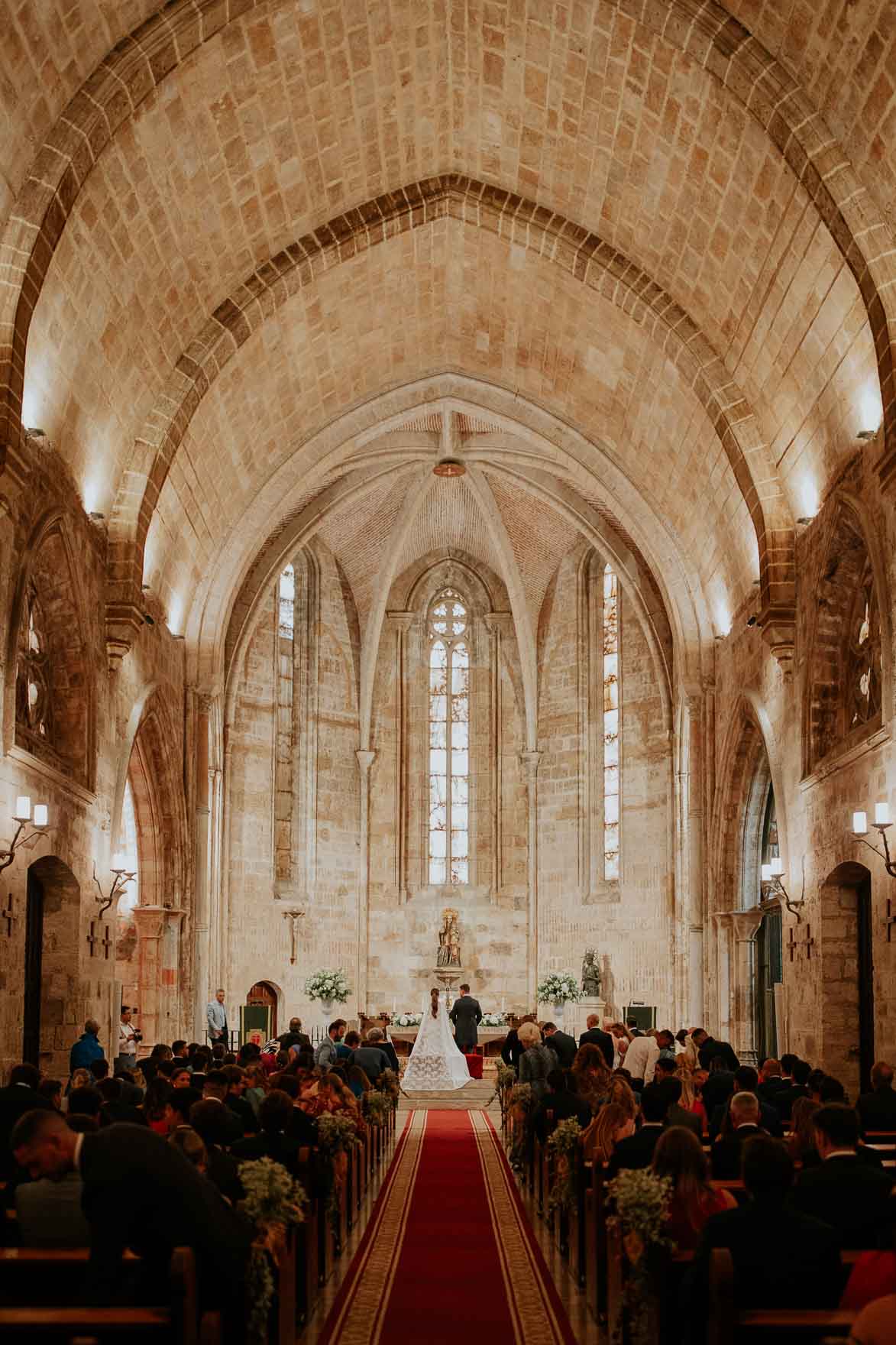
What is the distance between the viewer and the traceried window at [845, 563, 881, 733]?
621 inches

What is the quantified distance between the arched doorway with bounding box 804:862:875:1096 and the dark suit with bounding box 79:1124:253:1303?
12565 millimetres

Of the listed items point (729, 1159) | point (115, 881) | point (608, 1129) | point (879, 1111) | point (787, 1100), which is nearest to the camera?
point (729, 1159)

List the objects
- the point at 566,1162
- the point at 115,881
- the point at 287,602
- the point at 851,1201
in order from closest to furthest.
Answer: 1. the point at 851,1201
2. the point at 566,1162
3. the point at 115,881
4. the point at 287,602

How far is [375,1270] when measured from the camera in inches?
368

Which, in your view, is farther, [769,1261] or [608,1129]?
[608,1129]

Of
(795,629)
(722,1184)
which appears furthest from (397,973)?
(722,1184)

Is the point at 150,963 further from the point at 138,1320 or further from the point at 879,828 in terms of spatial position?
the point at 138,1320

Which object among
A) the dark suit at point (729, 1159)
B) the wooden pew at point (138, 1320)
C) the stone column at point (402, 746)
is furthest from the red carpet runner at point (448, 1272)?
the stone column at point (402, 746)

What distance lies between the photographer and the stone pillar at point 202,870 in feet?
78.7

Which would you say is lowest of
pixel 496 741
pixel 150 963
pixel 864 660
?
pixel 150 963

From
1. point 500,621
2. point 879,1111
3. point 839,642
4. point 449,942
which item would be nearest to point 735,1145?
point 879,1111

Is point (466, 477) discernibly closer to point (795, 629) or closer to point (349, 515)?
point (349, 515)

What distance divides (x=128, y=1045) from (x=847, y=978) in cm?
985

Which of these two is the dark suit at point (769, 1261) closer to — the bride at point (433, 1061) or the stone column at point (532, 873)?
the bride at point (433, 1061)
